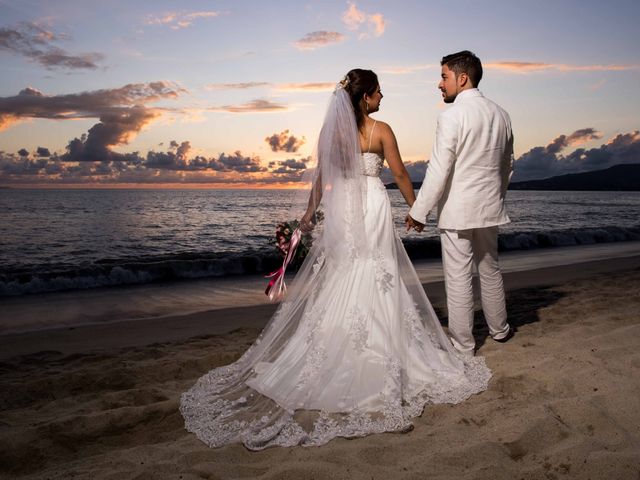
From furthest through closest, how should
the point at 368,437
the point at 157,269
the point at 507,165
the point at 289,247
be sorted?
the point at 157,269, the point at 507,165, the point at 289,247, the point at 368,437

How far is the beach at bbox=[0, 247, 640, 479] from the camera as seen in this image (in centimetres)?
263

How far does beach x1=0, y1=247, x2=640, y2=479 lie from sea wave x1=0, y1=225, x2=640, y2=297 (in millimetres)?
5526

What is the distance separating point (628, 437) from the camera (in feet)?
8.99

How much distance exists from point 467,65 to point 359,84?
3.01 feet

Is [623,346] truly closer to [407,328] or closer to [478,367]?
[478,367]

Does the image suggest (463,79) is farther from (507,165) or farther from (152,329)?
(152,329)

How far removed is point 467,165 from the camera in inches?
153

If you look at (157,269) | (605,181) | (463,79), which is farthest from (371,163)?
(605,181)

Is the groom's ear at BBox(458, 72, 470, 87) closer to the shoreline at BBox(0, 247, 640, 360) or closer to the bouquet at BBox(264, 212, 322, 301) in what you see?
the bouquet at BBox(264, 212, 322, 301)

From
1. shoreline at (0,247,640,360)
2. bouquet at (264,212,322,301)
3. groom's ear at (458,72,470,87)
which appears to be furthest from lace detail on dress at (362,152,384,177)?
shoreline at (0,247,640,360)

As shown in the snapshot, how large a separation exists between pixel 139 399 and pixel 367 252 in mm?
2016

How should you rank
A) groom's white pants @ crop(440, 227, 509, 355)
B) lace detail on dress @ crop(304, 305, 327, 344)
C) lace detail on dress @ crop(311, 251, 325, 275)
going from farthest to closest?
groom's white pants @ crop(440, 227, 509, 355) → lace detail on dress @ crop(311, 251, 325, 275) → lace detail on dress @ crop(304, 305, 327, 344)

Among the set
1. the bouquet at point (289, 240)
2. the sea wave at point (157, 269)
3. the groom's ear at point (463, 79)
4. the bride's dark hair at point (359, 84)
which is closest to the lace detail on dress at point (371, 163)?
the bride's dark hair at point (359, 84)

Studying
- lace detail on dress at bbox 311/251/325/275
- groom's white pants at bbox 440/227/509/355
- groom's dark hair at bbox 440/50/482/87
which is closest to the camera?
lace detail on dress at bbox 311/251/325/275
